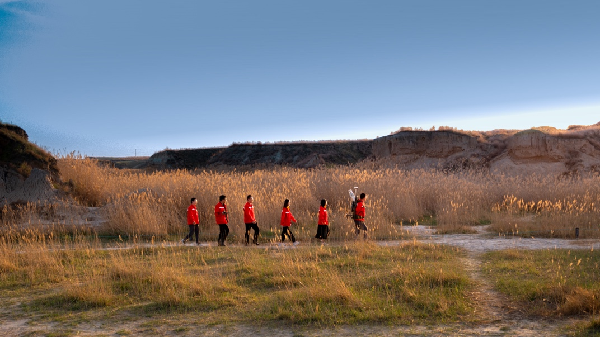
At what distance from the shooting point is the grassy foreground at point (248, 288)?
677 cm

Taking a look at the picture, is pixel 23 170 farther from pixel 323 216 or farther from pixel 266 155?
pixel 266 155

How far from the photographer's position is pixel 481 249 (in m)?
11.6

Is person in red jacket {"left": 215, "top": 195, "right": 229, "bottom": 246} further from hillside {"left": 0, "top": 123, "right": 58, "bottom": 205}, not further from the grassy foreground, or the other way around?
hillside {"left": 0, "top": 123, "right": 58, "bottom": 205}

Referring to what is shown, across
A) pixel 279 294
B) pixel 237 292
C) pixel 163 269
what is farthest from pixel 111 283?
pixel 279 294

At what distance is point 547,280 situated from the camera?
7941 mm

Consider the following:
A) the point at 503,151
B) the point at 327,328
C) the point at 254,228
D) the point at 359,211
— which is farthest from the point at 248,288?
the point at 503,151

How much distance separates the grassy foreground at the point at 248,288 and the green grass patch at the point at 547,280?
2.49 feet

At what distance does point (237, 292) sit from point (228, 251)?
3.82 metres

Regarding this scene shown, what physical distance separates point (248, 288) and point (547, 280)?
197 inches

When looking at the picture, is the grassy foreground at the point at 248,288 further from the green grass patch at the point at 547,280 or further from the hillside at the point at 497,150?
the hillside at the point at 497,150

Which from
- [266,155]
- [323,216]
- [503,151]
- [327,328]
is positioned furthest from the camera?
[266,155]

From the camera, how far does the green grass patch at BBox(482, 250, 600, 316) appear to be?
6520 millimetres

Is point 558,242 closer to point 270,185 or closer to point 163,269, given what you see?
point 163,269

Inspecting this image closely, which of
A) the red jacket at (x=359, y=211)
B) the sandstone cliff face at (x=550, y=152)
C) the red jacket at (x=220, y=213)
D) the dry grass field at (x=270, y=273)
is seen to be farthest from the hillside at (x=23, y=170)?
the sandstone cliff face at (x=550, y=152)
